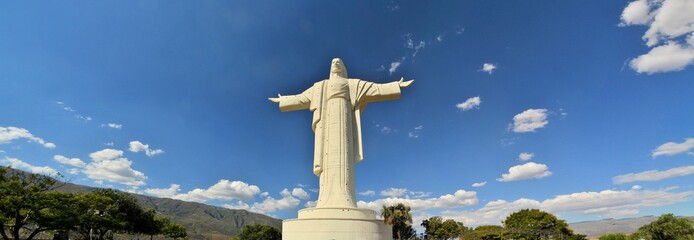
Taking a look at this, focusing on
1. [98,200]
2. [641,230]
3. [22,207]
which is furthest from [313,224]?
[641,230]

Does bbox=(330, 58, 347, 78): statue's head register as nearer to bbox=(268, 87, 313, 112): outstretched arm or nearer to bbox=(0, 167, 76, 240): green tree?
bbox=(268, 87, 313, 112): outstretched arm

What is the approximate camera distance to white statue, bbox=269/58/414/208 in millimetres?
15305

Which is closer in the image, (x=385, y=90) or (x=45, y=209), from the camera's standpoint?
(x=385, y=90)

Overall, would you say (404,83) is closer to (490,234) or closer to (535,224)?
(490,234)

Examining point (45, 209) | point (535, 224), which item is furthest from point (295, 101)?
point (535, 224)

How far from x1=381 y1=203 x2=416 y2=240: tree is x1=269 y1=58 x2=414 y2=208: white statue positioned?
84.0 feet

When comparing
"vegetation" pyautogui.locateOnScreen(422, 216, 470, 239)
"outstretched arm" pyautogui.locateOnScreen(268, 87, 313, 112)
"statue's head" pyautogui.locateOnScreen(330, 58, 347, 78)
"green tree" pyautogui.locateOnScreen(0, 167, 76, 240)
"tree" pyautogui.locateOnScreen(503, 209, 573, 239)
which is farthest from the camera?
"vegetation" pyautogui.locateOnScreen(422, 216, 470, 239)

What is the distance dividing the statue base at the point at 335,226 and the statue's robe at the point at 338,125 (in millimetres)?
1081

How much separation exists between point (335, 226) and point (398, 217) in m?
29.1

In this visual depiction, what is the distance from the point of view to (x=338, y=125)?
53.5 ft

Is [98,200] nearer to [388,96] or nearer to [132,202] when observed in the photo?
[132,202]

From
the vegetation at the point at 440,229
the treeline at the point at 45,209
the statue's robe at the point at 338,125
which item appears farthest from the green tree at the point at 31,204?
the vegetation at the point at 440,229

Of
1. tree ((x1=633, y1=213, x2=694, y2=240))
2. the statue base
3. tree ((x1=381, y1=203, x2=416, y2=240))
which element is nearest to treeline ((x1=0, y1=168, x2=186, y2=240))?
the statue base

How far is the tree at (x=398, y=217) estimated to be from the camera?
4062 centimetres
